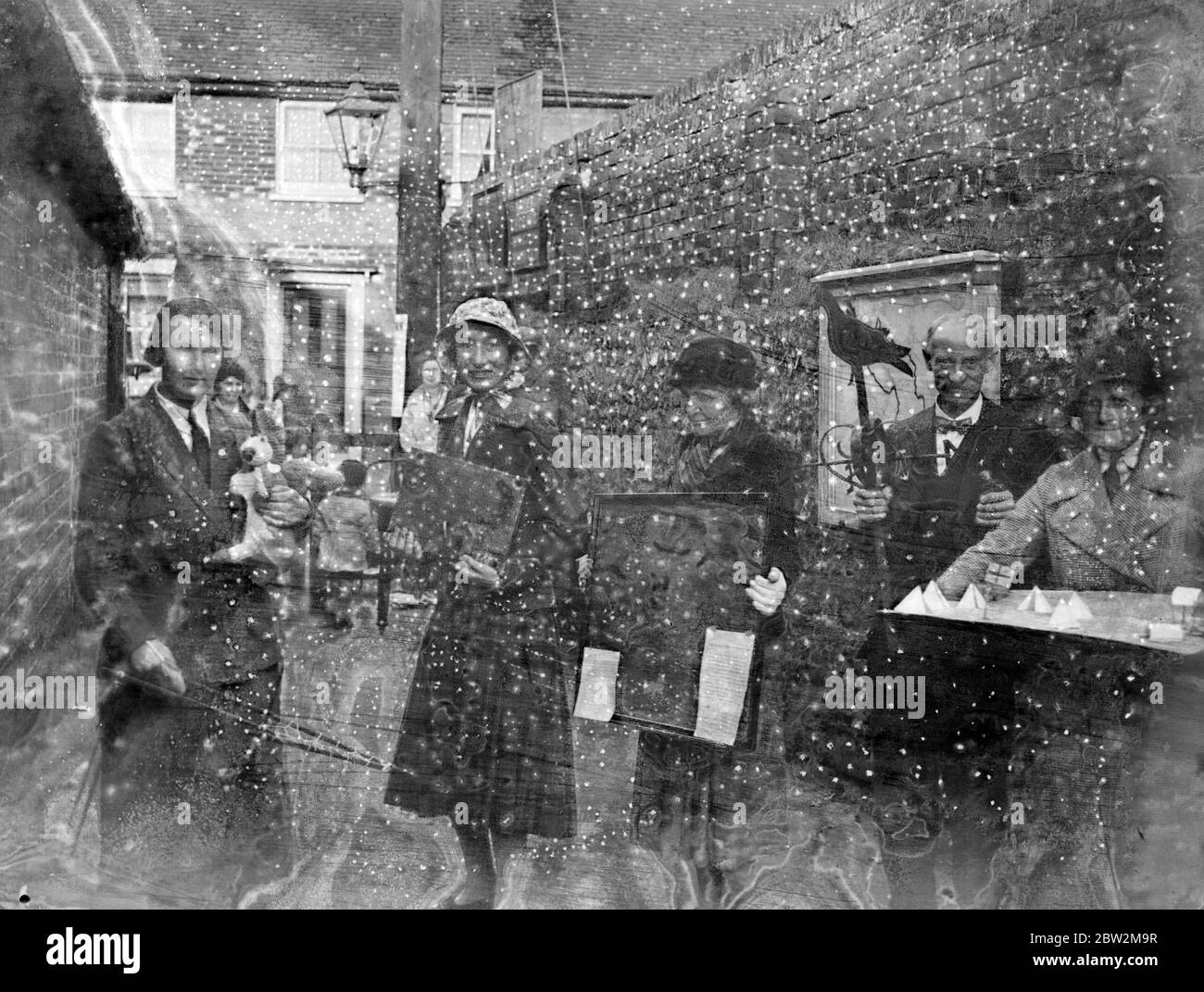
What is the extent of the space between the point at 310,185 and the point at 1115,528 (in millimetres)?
3059

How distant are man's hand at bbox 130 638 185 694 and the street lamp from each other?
5.77ft

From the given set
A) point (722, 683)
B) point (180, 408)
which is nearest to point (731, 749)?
point (722, 683)

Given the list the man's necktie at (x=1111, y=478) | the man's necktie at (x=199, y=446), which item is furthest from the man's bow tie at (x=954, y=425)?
the man's necktie at (x=199, y=446)

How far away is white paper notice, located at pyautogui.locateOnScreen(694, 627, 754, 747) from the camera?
13.3 feet

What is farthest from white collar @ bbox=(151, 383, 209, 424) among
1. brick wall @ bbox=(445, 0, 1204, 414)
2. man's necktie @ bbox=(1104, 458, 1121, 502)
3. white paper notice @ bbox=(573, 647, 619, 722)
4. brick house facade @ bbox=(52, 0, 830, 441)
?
man's necktie @ bbox=(1104, 458, 1121, 502)

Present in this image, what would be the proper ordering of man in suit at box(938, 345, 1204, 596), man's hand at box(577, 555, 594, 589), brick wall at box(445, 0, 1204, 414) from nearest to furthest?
brick wall at box(445, 0, 1204, 414)
man in suit at box(938, 345, 1204, 596)
man's hand at box(577, 555, 594, 589)

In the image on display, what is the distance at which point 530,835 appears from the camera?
4121 millimetres

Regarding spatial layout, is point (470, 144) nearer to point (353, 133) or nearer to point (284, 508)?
point (353, 133)

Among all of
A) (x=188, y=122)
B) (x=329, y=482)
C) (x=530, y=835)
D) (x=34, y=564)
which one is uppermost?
(x=188, y=122)

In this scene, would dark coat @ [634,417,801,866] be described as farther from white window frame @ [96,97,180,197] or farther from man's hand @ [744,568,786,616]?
white window frame @ [96,97,180,197]

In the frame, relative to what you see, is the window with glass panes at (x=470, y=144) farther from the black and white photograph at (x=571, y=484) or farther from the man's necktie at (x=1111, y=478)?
the man's necktie at (x=1111, y=478)
